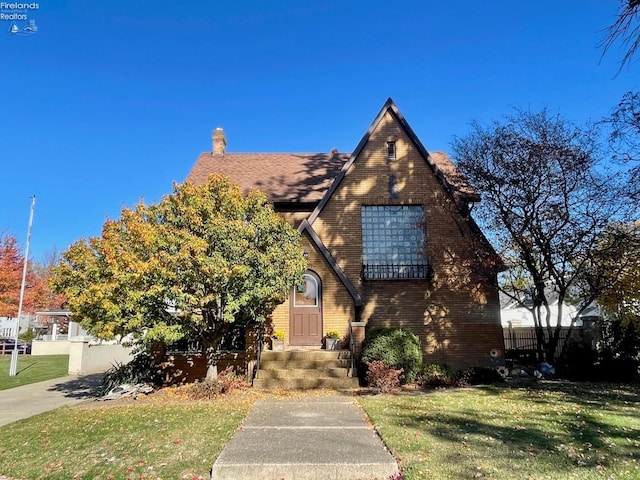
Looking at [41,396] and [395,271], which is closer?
[41,396]

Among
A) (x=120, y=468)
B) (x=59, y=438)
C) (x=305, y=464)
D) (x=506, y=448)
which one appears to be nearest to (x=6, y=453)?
(x=59, y=438)

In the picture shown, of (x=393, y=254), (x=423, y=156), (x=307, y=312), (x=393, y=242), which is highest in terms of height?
(x=423, y=156)

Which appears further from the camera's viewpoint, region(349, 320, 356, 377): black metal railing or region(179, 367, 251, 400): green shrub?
region(349, 320, 356, 377): black metal railing

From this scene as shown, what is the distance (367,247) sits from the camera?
15984 millimetres

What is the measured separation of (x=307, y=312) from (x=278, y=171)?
7.42 m

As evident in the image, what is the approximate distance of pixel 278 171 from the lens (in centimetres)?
1917

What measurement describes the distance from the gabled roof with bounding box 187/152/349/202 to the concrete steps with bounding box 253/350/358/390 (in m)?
6.39

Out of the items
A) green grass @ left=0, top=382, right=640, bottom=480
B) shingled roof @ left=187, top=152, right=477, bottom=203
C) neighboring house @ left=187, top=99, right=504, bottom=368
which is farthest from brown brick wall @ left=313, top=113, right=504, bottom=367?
green grass @ left=0, top=382, right=640, bottom=480

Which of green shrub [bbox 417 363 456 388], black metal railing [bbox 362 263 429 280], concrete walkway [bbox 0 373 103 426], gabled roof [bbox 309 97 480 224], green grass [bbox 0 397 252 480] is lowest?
concrete walkway [bbox 0 373 103 426]

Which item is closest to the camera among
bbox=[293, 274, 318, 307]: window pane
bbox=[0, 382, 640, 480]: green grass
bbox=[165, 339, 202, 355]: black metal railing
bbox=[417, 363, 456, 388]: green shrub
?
bbox=[0, 382, 640, 480]: green grass

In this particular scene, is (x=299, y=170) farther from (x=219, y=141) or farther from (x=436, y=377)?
(x=436, y=377)

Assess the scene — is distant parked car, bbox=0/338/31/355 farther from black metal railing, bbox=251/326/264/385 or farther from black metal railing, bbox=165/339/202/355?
black metal railing, bbox=251/326/264/385

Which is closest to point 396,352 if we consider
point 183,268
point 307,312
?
point 307,312

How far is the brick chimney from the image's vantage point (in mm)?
21500
